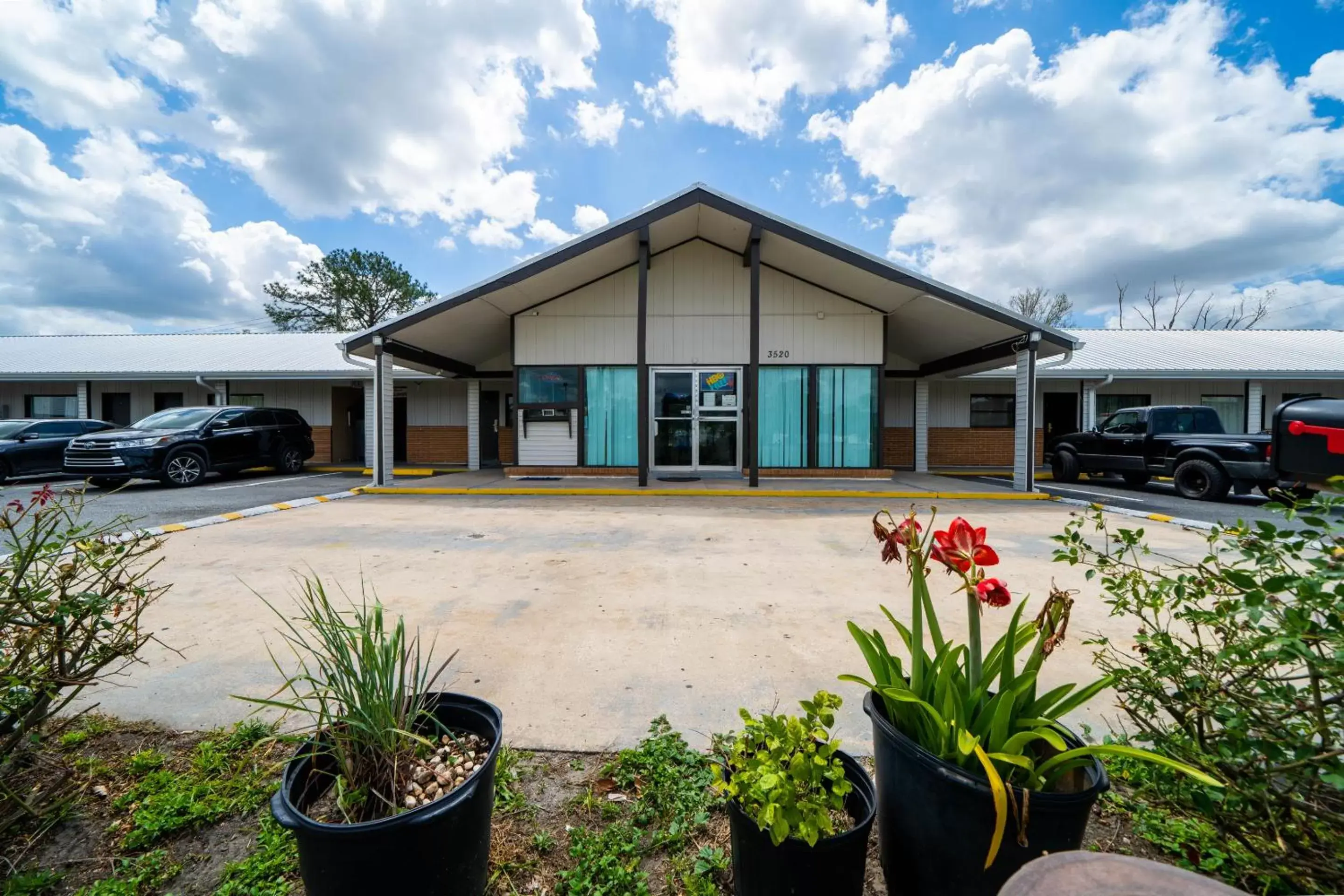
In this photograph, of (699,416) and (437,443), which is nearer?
(699,416)

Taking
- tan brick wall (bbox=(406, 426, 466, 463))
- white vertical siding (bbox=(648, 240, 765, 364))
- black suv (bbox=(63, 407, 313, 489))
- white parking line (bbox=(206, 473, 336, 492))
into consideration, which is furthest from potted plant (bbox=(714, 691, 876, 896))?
tan brick wall (bbox=(406, 426, 466, 463))

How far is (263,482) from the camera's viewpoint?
11594 mm

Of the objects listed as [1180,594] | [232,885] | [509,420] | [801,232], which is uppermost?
[801,232]

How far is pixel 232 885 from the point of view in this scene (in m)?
1.54

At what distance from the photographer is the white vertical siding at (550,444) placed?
11.7m

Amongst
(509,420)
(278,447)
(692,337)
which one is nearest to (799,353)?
(692,337)

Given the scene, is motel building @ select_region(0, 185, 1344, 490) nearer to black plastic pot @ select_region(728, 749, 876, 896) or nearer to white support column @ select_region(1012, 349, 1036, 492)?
white support column @ select_region(1012, 349, 1036, 492)

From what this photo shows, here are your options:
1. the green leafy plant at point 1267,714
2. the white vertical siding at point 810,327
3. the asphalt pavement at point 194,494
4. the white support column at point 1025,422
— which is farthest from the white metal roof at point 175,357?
the green leafy plant at point 1267,714

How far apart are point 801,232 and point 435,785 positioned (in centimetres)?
941

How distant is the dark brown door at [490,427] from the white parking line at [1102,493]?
13814mm

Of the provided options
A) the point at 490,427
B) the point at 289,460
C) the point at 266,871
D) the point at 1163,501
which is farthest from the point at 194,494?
the point at 1163,501

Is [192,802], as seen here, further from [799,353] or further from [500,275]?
[799,353]

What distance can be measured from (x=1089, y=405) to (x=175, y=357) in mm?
26169

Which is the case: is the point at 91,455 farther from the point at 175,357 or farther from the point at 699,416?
the point at 699,416
